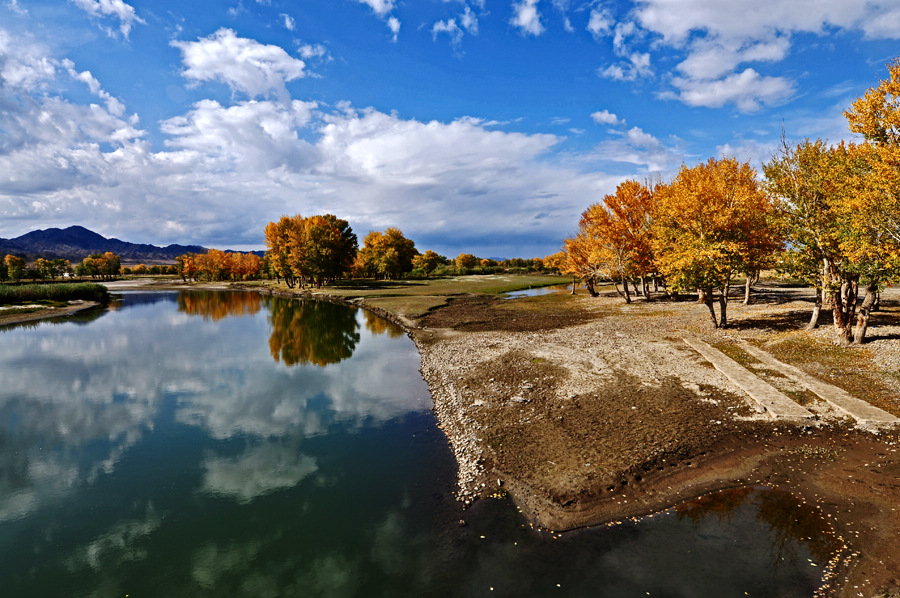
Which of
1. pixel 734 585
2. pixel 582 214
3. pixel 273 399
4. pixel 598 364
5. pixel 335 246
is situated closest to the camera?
pixel 734 585

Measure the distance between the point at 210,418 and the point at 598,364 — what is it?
2460 cm

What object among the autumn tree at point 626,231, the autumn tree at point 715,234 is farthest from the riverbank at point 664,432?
the autumn tree at point 626,231

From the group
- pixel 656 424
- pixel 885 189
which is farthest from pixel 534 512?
pixel 885 189

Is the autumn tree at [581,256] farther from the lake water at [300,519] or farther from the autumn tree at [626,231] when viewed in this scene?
the lake water at [300,519]

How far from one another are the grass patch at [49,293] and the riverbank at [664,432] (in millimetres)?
87021

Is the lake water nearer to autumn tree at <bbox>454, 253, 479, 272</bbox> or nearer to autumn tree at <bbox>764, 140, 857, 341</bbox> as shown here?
autumn tree at <bbox>764, 140, 857, 341</bbox>

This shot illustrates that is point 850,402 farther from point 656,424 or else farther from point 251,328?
point 251,328

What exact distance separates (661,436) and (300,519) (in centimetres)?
1484

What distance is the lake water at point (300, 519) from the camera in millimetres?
10938

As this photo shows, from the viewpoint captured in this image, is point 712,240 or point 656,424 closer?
point 656,424

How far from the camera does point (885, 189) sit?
23359 millimetres

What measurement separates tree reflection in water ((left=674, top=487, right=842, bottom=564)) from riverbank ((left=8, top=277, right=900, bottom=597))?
22cm

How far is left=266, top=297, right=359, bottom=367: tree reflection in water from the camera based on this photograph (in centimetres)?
3841

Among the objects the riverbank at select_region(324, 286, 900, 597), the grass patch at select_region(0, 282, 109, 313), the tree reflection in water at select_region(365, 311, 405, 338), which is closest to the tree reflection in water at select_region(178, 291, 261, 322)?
the grass patch at select_region(0, 282, 109, 313)
